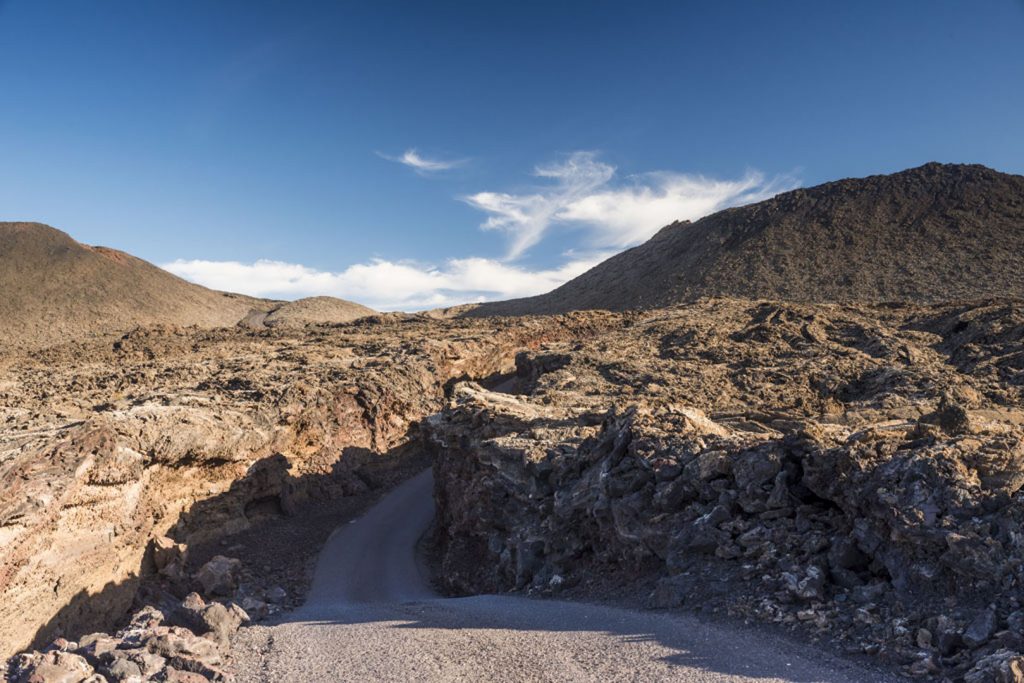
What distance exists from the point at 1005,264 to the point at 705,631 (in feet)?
182

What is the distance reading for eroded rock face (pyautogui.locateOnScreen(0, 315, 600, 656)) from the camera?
13.1 metres

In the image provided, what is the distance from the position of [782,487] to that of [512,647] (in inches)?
200

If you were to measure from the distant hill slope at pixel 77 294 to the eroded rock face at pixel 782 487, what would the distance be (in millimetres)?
56141

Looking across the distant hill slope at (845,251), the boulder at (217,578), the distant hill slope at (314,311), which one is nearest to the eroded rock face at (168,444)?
the boulder at (217,578)

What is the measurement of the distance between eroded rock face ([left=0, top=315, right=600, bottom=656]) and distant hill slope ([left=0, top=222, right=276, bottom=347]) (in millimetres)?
36539

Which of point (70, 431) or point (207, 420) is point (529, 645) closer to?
point (70, 431)

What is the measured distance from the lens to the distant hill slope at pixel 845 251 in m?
51.0

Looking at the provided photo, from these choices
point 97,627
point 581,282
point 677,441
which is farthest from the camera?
point 581,282

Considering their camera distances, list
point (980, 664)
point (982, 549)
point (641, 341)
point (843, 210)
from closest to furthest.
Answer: point (980, 664) → point (982, 549) → point (641, 341) → point (843, 210)

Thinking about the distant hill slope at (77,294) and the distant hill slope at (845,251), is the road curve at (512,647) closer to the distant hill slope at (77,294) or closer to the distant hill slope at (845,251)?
the distant hill slope at (845,251)

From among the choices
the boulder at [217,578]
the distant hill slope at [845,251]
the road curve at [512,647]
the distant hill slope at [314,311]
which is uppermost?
the distant hill slope at [845,251]

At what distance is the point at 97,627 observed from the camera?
1387 centimetres

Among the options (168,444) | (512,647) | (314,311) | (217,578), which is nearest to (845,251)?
(168,444)

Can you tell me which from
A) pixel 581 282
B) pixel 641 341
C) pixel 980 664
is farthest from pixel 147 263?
pixel 980 664
